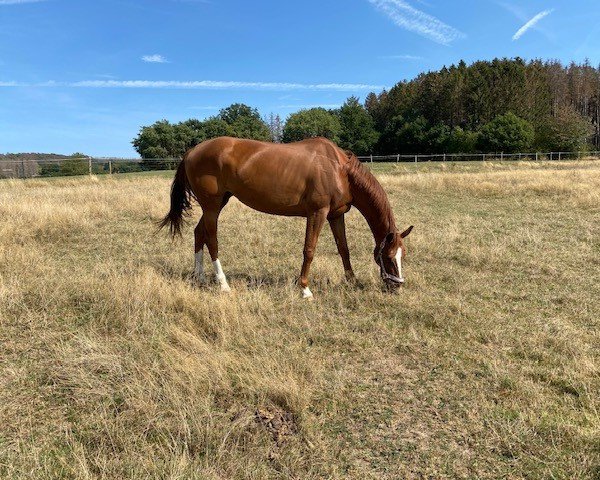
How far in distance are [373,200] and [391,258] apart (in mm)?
819

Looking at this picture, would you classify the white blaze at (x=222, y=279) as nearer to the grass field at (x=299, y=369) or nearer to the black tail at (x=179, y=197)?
the grass field at (x=299, y=369)

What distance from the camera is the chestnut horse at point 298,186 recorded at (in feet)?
17.3

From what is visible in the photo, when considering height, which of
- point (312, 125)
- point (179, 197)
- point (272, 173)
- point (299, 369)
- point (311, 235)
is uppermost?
point (312, 125)

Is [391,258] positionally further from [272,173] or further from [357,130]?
[357,130]

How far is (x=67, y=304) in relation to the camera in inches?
175

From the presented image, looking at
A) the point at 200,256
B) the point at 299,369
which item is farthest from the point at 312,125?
the point at 299,369

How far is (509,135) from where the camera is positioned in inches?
2201

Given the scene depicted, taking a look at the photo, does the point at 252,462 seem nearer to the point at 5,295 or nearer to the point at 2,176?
the point at 5,295

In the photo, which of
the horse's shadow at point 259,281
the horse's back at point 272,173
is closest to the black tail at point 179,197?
the horse's back at point 272,173

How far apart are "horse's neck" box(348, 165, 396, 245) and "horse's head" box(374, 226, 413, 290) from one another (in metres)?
0.14

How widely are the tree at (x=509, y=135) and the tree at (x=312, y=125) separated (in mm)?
32019

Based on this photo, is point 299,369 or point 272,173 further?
point 272,173

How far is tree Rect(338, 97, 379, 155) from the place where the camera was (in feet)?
260

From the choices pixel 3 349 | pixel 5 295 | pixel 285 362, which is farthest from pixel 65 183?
pixel 285 362
